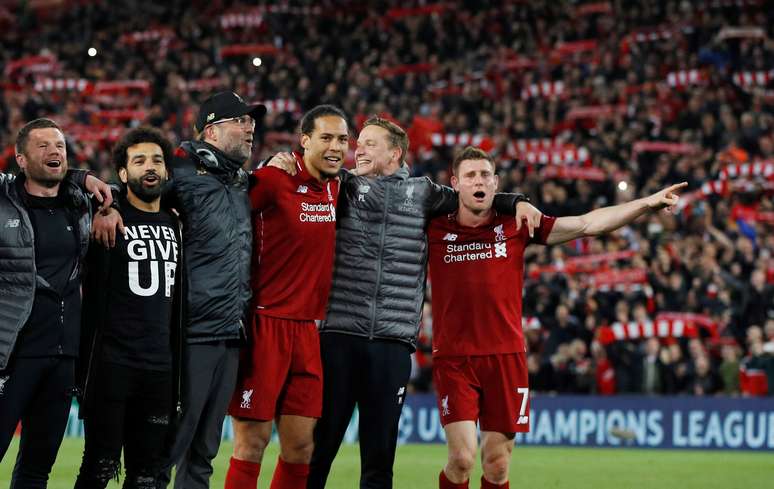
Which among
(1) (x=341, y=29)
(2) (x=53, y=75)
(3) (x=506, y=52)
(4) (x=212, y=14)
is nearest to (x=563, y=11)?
(3) (x=506, y=52)

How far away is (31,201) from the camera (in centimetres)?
737

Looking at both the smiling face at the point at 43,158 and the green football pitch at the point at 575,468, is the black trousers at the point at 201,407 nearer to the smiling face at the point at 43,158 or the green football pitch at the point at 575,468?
the smiling face at the point at 43,158

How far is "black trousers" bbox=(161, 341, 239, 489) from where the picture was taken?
7523mm

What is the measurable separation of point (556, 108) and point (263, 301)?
65.3 ft

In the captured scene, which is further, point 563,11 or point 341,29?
point 341,29

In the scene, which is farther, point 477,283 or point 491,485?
point 477,283

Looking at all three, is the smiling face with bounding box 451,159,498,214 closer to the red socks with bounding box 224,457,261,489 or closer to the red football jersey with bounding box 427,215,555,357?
the red football jersey with bounding box 427,215,555,357

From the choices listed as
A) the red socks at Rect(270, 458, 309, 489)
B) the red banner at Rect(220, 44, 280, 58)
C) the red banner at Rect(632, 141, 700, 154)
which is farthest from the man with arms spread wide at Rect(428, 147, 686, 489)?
the red banner at Rect(220, 44, 280, 58)

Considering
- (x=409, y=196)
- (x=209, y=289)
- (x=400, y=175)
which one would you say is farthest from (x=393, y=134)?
(x=209, y=289)

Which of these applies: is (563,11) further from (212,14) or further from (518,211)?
(518,211)

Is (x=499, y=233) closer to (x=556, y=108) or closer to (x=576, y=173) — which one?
(x=576, y=173)

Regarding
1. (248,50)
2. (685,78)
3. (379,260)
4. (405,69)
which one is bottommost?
(379,260)

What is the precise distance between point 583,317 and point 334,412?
42.5 ft

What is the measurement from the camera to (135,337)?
7340mm
